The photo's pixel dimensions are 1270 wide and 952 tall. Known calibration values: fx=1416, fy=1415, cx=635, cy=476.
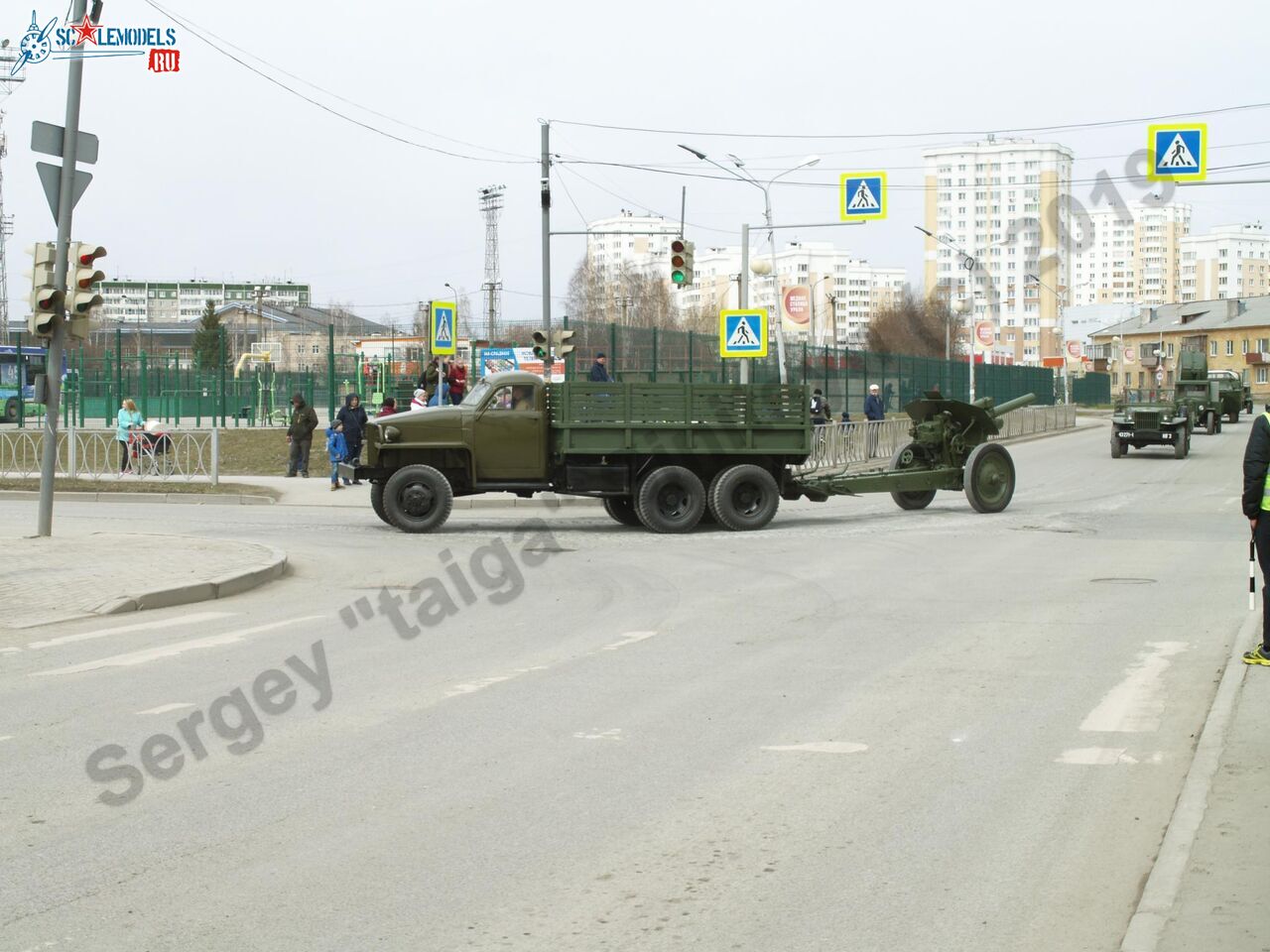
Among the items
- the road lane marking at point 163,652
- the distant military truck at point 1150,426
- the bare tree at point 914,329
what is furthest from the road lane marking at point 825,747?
the bare tree at point 914,329

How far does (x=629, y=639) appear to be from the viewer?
10508 millimetres

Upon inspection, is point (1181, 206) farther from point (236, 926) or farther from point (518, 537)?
point (236, 926)

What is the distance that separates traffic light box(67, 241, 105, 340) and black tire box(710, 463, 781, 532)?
8193mm

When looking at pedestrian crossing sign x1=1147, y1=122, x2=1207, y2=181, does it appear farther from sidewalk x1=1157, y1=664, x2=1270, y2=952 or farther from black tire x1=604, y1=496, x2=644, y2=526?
sidewalk x1=1157, y1=664, x2=1270, y2=952

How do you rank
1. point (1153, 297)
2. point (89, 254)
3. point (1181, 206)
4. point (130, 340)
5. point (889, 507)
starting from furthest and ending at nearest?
point (1153, 297), point (1181, 206), point (130, 340), point (889, 507), point (89, 254)

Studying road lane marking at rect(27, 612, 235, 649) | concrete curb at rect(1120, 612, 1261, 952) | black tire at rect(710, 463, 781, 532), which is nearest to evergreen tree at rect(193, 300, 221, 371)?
black tire at rect(710, 463, 781, 532)

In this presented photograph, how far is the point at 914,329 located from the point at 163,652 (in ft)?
329

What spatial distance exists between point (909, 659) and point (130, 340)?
304 feet

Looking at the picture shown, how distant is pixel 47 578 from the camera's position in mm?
Result: 13266

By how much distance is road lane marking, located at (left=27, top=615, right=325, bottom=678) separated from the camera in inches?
366

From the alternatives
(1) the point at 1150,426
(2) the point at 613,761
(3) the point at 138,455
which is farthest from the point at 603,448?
(1) the point at 1150,426

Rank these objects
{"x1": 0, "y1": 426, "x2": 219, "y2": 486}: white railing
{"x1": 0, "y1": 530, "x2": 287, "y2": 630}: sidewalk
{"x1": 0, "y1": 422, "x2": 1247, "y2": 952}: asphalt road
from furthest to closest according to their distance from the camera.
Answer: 1. {"x1": 0, "y1": 426, "x2": 219, "y2": 486}: white railing
2. {"x1": 0, "y1": 530, "x2": 287, "y2": 630}: sidewalk
3. {"x1": 0, "y1": 422, "x2": 1247, "y2": 952}: asphalt road

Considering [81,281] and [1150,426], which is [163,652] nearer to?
[81,281]

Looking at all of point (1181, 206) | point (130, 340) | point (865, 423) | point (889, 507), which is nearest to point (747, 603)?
point (889, 507)
